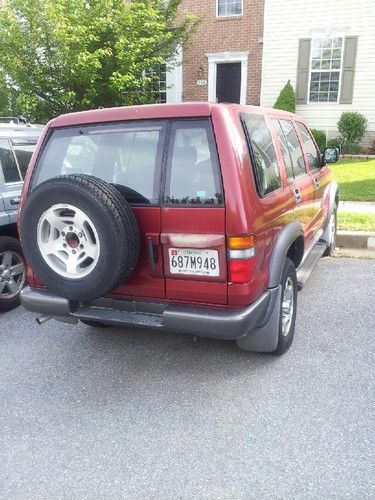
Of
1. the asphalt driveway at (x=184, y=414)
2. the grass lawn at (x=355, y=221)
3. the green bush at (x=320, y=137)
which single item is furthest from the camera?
the green bush at (x=320, y=137)

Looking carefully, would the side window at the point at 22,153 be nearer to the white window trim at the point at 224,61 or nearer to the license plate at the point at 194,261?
the license plate at the point at 194,261

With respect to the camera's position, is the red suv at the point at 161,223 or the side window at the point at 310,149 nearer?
the red suv at the point at 161,223

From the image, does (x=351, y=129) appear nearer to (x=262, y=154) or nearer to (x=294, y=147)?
(x=294, y=147)

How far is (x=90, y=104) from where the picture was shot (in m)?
9.57

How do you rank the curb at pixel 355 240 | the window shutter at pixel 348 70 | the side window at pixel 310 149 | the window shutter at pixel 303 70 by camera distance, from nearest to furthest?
1. the side window at pixel 310 149
2. the curb at pixel 355 240
3. the window shutter at pixel 348 70
4. the window shutter at pixel 303 70

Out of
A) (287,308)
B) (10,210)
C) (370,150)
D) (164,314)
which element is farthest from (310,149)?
(370,150)

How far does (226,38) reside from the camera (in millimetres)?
14164

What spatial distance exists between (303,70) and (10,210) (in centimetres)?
1206

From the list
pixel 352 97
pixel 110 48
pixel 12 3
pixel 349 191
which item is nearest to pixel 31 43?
pixel 12 3

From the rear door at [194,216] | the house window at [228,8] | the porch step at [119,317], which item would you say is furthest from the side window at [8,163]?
the house window at [228,8]

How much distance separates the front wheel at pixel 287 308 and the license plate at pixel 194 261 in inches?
28.7

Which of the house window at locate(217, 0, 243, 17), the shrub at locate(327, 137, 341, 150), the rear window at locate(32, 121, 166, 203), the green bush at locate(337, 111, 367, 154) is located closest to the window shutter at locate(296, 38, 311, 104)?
the green bush at locate(337, 111, 367, 154)

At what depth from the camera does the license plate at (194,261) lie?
8.49 feet

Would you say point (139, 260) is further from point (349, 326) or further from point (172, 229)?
point (349, 326)
